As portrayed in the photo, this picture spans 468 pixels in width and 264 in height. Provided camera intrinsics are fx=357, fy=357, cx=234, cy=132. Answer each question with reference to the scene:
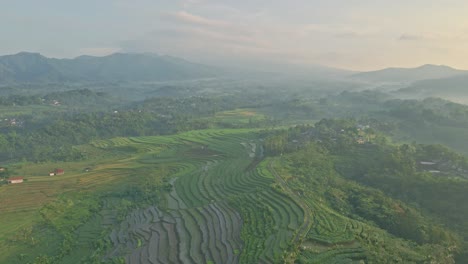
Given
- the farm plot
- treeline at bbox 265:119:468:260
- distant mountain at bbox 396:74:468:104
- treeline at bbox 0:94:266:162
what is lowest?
treeline at bbox 0:94:266:162

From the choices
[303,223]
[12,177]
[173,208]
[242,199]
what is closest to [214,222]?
[242,199]

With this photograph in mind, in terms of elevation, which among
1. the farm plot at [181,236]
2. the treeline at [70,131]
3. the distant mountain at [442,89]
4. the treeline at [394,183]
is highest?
the distant mountain at [442,89]

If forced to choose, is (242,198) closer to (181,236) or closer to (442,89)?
(181,236)

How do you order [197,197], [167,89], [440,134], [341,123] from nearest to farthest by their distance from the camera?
[197,197], [440,134], [341,123], [167,89]

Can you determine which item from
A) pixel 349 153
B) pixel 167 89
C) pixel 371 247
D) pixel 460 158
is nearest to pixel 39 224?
pixel 371 247

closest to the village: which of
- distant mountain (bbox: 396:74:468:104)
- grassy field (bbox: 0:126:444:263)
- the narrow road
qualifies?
grassy field (bbox: 0:126:444:263)

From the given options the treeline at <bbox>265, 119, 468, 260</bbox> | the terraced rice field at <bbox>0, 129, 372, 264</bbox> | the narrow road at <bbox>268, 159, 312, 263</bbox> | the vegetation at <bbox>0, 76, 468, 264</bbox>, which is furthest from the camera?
the treeline at <bbox>265, 119, 468, 260</bbox>

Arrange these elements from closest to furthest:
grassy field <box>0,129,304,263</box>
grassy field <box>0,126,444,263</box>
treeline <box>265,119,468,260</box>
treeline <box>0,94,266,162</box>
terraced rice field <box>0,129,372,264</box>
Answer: terraced rice field <box>0,129,372,264</box> < grassy field <box>0,126,444,263</box> < grassy field <box>0,129,304,263</box> < treeline <box>265,119,468,260</box> < treeline <box>0,94,266,162</box>

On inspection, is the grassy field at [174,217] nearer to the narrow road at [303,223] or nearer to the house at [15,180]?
the narrow road at [303,223]

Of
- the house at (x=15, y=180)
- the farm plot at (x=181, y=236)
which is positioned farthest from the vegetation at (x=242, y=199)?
the house at (x=15, y=180)

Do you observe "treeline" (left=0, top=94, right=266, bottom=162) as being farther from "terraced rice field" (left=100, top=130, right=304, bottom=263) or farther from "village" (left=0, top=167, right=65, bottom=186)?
"terraced rice field" (left=100, top=130, right=304, bottom=263)

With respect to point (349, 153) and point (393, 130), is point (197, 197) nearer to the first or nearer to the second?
point (349, 153)
